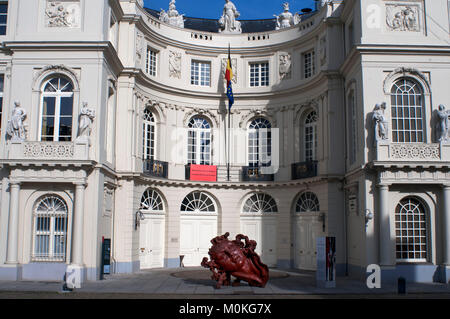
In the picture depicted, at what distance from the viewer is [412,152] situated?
61.3ft

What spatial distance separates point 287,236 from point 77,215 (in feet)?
36.1

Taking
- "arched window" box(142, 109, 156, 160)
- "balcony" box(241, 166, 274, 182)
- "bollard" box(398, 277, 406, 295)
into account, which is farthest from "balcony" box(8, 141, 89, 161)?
"bollard" box(398, 277, 406, 295)

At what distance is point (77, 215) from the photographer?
18.5 metres

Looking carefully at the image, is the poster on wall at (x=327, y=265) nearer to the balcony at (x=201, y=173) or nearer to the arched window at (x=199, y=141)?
the balcony at (x=201, y=173)

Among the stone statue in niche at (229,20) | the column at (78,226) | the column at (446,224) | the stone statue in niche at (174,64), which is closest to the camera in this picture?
the column at (78,226)

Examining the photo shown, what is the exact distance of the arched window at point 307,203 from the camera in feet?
79.7

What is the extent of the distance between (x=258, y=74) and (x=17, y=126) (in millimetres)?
13304

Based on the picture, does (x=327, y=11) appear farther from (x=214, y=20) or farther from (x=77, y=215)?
(x=77, y=215)

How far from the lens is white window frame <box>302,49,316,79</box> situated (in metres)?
25.3

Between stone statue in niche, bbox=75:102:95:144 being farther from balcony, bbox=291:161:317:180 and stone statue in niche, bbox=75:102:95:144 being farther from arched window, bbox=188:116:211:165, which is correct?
balcony, bbox=291:161:317:180

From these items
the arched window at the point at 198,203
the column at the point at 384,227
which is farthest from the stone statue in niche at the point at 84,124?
the column at the point at 384,227

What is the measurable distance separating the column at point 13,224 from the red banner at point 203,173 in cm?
921

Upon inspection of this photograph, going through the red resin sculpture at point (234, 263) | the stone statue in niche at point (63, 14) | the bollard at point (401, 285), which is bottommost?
the bollard at point (401, 285)
